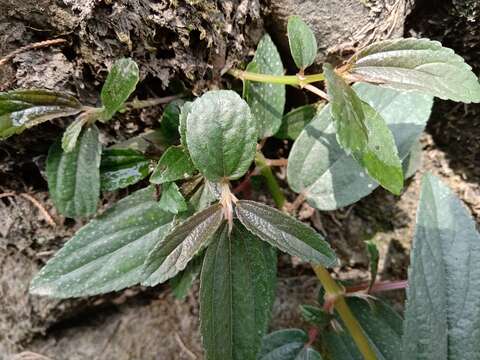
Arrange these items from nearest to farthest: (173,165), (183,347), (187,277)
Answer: (173,165)
(187,277)
(183,347)

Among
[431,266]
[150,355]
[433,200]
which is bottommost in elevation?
[150,355]

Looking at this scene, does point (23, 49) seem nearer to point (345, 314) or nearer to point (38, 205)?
point (38, 205)

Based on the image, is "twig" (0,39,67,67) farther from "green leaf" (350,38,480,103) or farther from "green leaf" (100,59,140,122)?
"green leaf" (350,38,480,103)

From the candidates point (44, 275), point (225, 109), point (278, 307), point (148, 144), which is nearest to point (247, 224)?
point (225, 109)

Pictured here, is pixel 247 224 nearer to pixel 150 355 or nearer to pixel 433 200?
pixel 433 200

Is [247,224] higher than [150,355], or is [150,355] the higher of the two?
[247,224]

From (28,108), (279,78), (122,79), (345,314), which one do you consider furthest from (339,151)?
(28,108)
